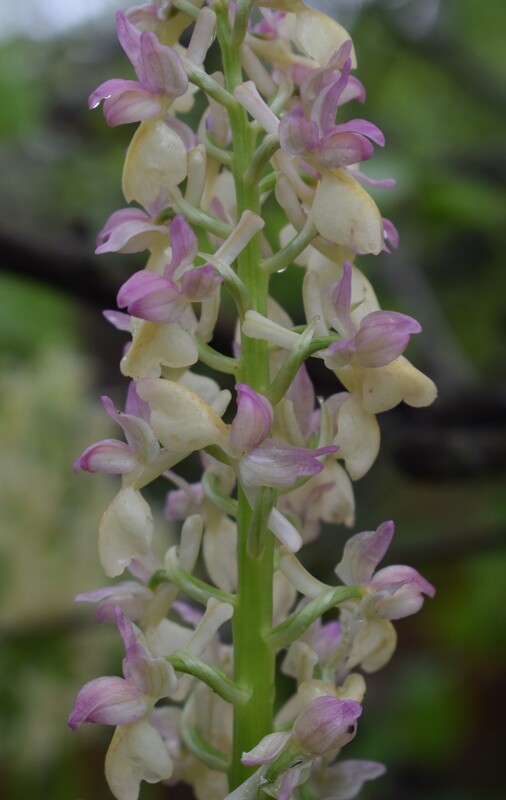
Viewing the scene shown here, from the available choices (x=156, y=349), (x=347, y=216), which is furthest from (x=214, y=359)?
(x=347, y=216)

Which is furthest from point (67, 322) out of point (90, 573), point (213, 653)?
point (213, 653)

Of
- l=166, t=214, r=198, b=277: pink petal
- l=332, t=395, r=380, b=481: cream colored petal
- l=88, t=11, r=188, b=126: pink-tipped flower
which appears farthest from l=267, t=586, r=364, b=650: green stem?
l=88, t=11, r=188, b=126: pink-tipped flower

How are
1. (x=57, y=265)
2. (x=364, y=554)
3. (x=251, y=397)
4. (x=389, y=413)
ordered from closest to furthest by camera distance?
(x=251, y=397) < (x=364, y=554) < (x=57, y=265) < (x=389, y=413)

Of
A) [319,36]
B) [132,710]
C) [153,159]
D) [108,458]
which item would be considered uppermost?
[319,36]

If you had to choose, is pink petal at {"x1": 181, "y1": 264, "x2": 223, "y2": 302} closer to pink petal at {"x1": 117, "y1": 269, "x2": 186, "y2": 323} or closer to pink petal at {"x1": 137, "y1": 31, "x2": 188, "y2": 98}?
pink petal at {"x1": 117, "y1": 269, "x2": 186, "y2": 323}

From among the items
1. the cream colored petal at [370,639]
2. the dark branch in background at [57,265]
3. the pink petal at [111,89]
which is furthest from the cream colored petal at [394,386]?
the dark branch in background at [57,265]

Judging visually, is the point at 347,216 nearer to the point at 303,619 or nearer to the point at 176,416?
the point at 176,416

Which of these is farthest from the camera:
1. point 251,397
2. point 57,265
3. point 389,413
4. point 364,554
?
point 389,413

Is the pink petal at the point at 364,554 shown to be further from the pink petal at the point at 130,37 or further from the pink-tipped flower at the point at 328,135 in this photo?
the pink petal at the point at 130,37
